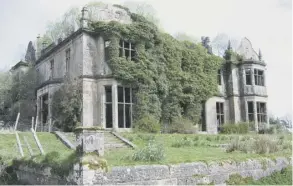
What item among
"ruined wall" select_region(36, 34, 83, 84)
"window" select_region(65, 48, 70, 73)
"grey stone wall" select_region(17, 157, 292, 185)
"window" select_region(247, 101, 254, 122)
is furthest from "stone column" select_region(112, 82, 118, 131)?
A: "window" select_region(247, 101, 254, 122)

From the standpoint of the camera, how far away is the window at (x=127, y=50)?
2509 cm

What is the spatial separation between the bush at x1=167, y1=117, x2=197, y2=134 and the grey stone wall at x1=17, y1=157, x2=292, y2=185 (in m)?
14.2

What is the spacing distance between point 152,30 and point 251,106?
13171 mm

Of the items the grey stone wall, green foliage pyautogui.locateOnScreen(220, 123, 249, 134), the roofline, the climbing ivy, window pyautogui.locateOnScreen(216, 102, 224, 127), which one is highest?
the roofline

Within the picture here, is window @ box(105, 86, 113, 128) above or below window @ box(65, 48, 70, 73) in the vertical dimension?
below

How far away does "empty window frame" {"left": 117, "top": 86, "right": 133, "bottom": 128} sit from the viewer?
80.3ft

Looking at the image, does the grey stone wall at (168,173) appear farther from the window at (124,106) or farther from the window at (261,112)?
the window at (261,112)

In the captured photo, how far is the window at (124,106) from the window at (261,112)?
14.3 meters

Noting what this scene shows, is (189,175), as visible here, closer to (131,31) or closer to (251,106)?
(131,31)

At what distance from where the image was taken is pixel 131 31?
25375 mm

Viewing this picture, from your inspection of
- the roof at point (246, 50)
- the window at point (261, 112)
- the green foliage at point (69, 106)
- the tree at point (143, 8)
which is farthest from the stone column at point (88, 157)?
the tree at point (143, 8)

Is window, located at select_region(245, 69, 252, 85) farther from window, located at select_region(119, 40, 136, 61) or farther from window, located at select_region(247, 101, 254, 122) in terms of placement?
window, located at select_region(119, 40, 136, 61)

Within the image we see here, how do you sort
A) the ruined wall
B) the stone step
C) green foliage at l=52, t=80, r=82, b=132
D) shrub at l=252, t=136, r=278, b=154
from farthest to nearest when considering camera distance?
1. the ruined wall
2. green foliage at l=52, t=80, r=82, b=132
3. the stone step
4. shrub at l=252, t=136, r=278, b=154

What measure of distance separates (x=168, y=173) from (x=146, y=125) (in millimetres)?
14661
